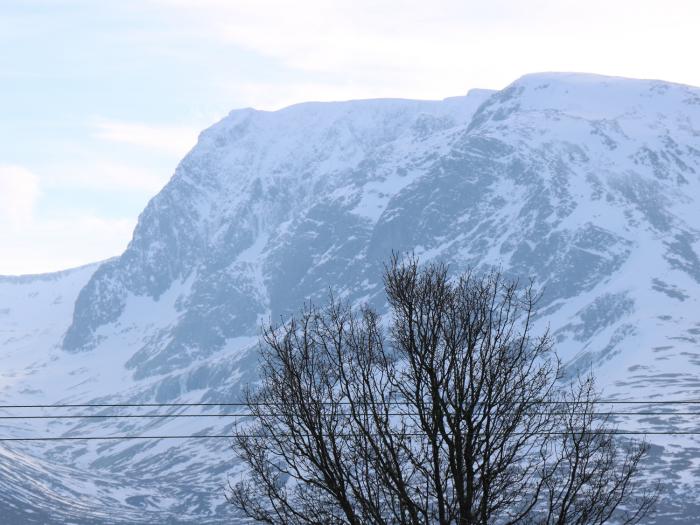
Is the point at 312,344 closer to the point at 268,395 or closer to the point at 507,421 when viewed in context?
the point at 268,395

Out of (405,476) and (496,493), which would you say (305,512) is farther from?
(496,493)

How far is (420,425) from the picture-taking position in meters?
23.5

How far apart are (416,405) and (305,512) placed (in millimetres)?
3161

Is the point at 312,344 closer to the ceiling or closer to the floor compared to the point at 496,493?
closer to the ceiling

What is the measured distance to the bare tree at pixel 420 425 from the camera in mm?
23141

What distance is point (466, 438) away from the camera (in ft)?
76.9

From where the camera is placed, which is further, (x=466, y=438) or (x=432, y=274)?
(x=432, y=274)

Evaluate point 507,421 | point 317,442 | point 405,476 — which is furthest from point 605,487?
point 317,442

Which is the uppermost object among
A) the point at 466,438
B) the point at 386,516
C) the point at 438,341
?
the point at 438,341

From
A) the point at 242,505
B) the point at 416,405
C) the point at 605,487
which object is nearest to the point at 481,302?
the point at 416,405

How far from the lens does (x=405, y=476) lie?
24312 millimetres

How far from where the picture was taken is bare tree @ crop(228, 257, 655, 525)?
23.1 meters

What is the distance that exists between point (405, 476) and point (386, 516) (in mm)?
968

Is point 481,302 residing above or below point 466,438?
above
